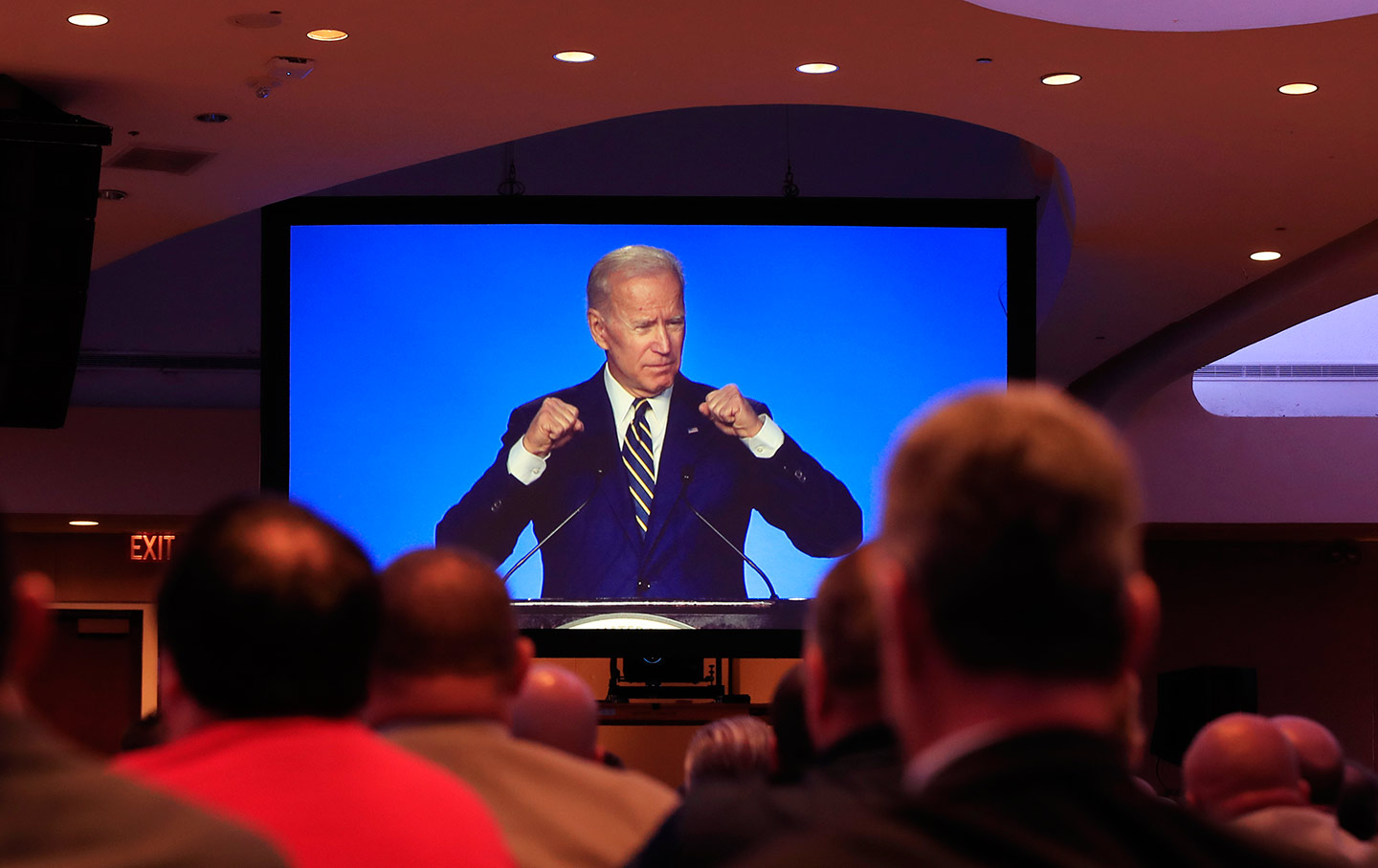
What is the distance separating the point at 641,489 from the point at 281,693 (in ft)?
18.7

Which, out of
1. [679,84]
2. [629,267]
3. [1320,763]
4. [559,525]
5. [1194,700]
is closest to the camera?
[1320,763]

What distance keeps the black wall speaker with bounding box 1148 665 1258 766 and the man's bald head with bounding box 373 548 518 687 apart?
1061 centimetres

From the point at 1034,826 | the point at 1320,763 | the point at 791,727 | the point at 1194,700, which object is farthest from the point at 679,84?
the point at 1194,700

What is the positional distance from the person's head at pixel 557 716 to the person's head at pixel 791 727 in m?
0.40

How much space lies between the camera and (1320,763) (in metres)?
3.37

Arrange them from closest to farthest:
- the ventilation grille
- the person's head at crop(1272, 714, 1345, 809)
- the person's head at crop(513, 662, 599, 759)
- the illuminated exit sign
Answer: the person's head at crop(513, 662, 599, 759) → the person's head at crop(1272, 714, 1345, 809) → the ventilation grille → the illuminated exit sign

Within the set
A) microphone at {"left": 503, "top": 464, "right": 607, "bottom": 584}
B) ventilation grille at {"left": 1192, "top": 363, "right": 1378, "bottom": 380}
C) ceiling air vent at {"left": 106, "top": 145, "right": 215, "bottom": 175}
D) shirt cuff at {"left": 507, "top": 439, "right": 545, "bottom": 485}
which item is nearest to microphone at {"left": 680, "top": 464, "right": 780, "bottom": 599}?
microphone at {"left": 503, "top": 464, "right": 607, "bottom": 584}

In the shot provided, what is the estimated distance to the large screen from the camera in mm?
7055

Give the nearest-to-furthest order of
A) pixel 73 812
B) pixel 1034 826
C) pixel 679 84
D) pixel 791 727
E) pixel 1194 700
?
pixel 1034 826 → pixel 73 812 → pixel 791 727 → pixel 679 84 → pixel 1194 700

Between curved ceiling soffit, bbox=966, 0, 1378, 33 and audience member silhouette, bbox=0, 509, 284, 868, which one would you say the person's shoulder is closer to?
audience member silhouette, bbox=0, 509, 284, 868

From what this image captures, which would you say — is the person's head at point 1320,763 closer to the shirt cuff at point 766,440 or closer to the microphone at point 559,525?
the shirt cuff at point 766,440

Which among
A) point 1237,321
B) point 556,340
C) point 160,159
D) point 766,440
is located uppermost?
point 160,159

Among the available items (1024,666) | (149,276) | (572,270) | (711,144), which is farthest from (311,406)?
(1024,666)

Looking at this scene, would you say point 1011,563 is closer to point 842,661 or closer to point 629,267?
point 842,661
